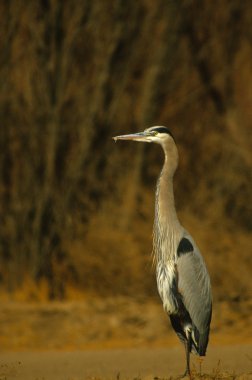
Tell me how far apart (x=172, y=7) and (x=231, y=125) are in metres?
2.03

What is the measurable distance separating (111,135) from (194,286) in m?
4.53

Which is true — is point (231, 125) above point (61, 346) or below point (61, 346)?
above

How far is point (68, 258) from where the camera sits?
11359 millimetres

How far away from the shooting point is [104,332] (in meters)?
10.5

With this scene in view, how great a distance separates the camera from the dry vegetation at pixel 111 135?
10797 millimetres

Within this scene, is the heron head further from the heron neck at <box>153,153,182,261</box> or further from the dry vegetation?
the dry vegetation

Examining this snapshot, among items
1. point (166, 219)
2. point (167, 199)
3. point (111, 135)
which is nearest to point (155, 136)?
point (167, 199)

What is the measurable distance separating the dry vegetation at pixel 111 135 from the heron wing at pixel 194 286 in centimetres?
395

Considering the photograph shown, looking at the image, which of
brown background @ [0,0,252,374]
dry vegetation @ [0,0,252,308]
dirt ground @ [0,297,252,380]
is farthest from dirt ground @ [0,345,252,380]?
dry vegetation @ [0,0,252,308]

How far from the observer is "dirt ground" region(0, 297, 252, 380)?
952 centimetres

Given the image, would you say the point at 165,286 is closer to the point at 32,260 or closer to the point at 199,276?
the point at 199,276

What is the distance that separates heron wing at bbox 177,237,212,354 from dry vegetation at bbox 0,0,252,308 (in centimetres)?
395

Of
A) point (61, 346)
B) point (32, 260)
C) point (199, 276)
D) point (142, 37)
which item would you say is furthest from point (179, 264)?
point (142, 37)

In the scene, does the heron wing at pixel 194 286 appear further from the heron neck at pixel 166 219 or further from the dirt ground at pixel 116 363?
the dirt ground at pixel 116 363
